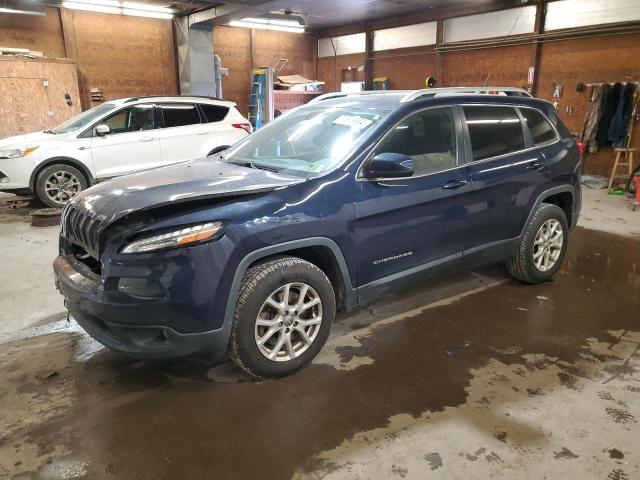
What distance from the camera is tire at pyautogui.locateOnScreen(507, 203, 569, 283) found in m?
4.05

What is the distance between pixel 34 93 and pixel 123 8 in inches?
128

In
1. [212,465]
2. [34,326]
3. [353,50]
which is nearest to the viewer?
[212,465]

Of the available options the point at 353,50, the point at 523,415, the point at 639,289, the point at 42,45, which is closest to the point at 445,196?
the point at 523,415

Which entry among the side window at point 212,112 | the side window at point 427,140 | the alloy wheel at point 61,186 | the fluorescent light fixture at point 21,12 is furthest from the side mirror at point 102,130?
the fluorescent light fixture at point 21,12

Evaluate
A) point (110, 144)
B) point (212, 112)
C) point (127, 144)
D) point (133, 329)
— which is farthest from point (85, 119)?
point (133, 329)

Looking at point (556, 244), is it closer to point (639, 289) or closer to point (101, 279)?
point (639, 289)

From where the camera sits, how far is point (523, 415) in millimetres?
2516

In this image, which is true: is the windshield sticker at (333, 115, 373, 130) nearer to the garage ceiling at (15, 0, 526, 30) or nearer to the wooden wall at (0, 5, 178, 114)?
the garage ceiling at (15, 0, 526, 30)

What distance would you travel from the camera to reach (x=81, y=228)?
266cm

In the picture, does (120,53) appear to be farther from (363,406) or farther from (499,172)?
(363,406)

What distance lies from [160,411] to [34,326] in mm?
1664

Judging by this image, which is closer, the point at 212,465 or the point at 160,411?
the point at 212,465

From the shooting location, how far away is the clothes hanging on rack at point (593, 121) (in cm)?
957

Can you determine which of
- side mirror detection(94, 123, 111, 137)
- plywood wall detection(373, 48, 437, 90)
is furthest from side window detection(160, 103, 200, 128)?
plywood wall detection(373, 48, 437, 90)
